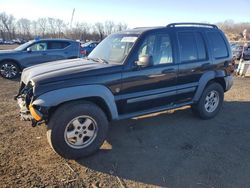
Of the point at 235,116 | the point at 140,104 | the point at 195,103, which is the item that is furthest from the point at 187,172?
the point at 235,116

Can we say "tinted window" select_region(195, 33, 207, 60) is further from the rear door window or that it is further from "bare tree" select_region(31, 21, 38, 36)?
"bare tree" select_region(31, 21, 38, 36)

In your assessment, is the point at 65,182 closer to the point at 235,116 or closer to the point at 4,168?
the point at 4,168

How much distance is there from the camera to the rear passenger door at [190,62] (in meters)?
4.96

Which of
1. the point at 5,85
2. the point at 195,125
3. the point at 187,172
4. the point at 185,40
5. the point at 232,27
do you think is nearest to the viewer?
the point at 187,172

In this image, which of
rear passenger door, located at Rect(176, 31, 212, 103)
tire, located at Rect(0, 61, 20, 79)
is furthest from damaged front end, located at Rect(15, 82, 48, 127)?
tire, located at Rect(0, 61, 20, 79)

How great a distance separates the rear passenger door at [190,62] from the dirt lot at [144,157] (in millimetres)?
781

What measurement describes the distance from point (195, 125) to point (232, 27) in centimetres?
9386

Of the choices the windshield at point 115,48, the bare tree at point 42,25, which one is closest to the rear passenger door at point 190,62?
the windshield at point 115,48

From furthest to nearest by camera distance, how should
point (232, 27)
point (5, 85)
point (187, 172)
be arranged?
point (232, 27), point (5, 85), point (187, 172)

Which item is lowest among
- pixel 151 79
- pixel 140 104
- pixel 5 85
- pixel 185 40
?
pixel 5 85

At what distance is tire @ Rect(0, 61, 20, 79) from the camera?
35.4ft

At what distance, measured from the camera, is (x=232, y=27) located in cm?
8894

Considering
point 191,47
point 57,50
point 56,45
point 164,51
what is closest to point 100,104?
point 164,51

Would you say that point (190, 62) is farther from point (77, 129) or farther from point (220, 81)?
point (77, 129)
